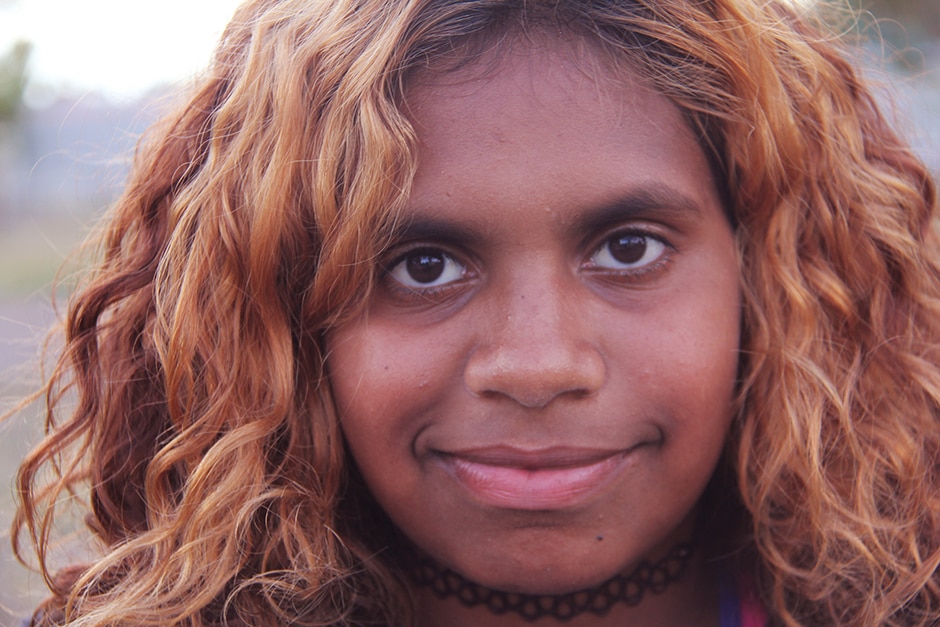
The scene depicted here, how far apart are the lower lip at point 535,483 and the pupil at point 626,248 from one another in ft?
0.97

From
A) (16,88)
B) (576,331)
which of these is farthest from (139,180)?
(16,88)

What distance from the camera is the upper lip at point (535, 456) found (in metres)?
1.33

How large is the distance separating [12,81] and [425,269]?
15.6 m

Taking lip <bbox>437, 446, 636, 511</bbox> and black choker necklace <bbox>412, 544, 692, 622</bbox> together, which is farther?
black choker necklace <bbox>412, 544, 692, 622</bbox>

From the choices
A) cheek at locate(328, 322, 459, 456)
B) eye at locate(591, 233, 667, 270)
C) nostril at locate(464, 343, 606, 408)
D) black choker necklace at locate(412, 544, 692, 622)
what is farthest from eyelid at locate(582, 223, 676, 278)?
black choker necklace at locate(412, 544, 692, 622)

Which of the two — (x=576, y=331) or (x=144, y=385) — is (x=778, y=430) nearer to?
(x=576, y=331)

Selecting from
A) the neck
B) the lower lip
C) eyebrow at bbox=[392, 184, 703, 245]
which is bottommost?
the neck

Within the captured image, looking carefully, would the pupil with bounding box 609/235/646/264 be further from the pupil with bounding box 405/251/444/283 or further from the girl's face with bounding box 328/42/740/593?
the pupil with bounding box 405/251/444/283

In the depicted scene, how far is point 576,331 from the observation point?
1.30 m

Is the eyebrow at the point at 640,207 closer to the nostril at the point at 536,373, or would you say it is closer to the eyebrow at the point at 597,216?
the eyebrow at the point at 597,216

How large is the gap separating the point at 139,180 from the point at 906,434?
1.41 m

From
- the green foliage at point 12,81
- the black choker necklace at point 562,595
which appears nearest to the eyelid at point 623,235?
the black choker necklace at point 562,595

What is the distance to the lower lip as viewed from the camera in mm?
1352

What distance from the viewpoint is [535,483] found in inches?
53.2
